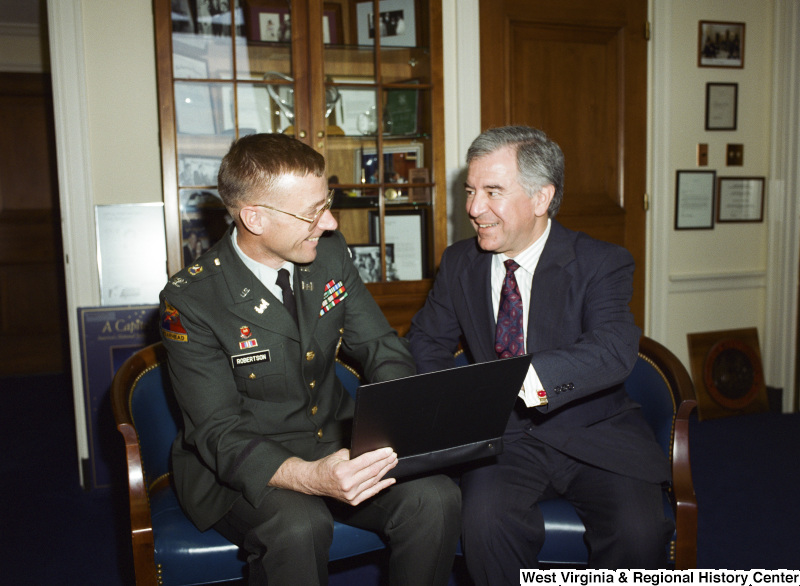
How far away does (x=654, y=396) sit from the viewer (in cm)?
191

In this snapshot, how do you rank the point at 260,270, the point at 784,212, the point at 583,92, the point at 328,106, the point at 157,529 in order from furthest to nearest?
the point at 784,212 → the point at 583,92 → the point at 328,106 → the point at 260,270 → the point at 157,529

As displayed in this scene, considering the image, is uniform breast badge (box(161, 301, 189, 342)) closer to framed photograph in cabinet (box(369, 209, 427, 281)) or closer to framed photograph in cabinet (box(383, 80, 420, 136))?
framed photograph in cabinet (box(369, 209, 427, 281))

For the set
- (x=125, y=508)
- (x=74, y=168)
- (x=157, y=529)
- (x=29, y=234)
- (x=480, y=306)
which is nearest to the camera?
(x=157, y=529)

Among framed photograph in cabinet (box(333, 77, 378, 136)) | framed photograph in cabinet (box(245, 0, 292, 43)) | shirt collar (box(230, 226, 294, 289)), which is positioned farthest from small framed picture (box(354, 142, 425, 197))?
shirt collar (box(230, 226, 294, 289))

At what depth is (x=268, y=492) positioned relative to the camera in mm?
1490

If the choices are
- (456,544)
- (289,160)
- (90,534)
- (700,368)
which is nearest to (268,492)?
(456,544)

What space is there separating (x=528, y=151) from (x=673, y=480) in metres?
1.00

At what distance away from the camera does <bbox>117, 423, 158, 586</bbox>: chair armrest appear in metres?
1.51

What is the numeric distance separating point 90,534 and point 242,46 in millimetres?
2173

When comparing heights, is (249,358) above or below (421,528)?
above

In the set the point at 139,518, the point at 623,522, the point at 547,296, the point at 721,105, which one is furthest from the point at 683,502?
the point at 721,105

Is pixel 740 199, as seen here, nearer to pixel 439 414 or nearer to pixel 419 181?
pixel 419 181

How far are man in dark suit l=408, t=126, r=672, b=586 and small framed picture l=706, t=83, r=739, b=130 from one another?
88.1 inches

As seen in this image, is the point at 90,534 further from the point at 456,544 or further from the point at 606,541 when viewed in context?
the point at 606,541
